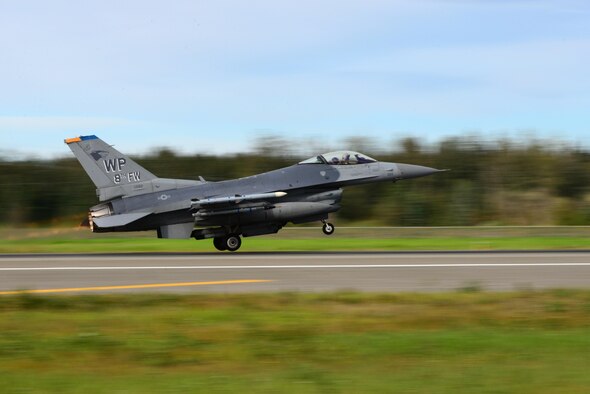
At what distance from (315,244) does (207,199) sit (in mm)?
4831

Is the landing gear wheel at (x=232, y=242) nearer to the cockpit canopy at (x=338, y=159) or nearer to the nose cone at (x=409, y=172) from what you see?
the cockpit canopy at (x=338, y=159)

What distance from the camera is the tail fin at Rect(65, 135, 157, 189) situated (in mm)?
24891

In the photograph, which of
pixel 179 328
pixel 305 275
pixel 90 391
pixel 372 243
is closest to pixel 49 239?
pixel 372 243

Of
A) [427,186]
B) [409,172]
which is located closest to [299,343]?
[409,172]

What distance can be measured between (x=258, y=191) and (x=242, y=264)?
5216 millimetres

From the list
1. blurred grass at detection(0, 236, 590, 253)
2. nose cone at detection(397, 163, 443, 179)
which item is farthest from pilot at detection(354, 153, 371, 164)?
blurred grass at detection(0, 236, 590, 253)

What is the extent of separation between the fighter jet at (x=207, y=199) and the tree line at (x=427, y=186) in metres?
15.6

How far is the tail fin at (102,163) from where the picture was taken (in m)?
24.9

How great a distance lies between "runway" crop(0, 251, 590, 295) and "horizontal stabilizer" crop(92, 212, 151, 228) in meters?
1.30

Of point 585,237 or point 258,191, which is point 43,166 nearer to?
point 258,191

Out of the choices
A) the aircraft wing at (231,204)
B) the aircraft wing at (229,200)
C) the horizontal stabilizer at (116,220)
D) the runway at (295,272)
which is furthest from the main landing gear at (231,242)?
the horizontal stabilizer at (116,220)

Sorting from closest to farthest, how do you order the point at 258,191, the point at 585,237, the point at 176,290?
the point at 176,290, the point at 258,191, the point at 585,237

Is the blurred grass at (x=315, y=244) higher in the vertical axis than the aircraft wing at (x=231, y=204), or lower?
lower

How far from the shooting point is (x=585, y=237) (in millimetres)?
29781
